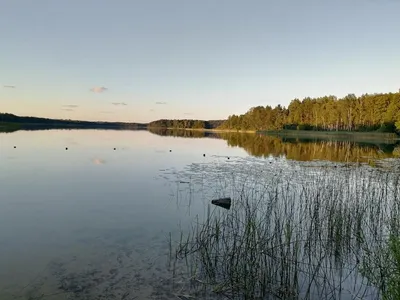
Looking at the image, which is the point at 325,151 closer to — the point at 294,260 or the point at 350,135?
the point at 294,260

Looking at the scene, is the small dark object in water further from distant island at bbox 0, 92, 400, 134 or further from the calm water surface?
distant island at bbox 0, 92, 400, 134

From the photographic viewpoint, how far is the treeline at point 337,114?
76613 millimetres

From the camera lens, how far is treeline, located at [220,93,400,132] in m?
76.6

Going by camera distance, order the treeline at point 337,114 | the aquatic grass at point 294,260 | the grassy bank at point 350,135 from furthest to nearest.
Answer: the treeline at point 337,114 → the grassy bank at point 350,135 → the aquatic grass at point 294,260

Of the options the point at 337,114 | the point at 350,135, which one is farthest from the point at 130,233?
the point at 337,114

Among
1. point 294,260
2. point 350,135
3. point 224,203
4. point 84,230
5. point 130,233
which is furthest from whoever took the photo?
point 350,135

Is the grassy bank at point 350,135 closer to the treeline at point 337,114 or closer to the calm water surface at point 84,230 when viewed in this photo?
the treeline at point 337,114

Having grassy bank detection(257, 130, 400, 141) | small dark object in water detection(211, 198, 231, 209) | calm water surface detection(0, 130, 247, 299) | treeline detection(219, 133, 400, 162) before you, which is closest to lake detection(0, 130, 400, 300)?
calm water surface detection(0, 130, 247, 299)

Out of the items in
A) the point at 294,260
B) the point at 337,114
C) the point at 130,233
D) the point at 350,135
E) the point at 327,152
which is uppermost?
the point at 337,114

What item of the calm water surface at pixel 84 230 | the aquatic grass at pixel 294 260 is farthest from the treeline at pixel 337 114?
the calm water surface at pixel 84 230

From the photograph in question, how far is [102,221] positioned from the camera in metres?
10.7

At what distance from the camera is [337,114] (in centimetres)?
9488

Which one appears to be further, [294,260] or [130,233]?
[130,233]

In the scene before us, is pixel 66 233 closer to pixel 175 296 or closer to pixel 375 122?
→ pixel 175 296
